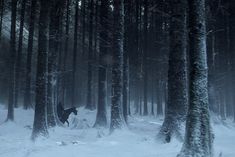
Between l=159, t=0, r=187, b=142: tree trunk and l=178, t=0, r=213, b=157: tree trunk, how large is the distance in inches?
159

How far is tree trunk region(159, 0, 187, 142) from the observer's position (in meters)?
15.0

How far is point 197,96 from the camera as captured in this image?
35.8ft

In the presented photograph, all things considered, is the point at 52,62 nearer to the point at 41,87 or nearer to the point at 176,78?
the point at 41,87

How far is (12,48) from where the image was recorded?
28.0m

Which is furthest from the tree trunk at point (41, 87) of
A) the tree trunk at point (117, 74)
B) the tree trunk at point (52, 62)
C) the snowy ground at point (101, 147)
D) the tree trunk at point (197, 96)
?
the tree trunk at point (197, 96)

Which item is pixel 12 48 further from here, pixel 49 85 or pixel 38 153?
pixel 38 153

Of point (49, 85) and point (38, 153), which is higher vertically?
point (49, 85)

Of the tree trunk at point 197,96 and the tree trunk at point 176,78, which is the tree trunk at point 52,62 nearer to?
the tree trunk at point 176,78

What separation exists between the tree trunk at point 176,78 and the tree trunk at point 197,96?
4045 mm

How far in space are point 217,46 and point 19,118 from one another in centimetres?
2263

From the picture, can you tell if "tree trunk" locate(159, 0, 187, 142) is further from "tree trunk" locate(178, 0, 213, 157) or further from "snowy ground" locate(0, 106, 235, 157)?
"tree trunk" locate(178, 0, 213, 157)

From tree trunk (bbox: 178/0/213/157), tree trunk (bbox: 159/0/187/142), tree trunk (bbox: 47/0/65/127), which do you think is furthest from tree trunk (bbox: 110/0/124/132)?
tree trunk (bbox: 178/0/213/157)

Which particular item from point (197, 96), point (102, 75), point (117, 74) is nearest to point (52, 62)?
point (102, 75)

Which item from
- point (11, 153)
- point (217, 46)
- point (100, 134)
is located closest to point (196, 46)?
point (11, 153)
